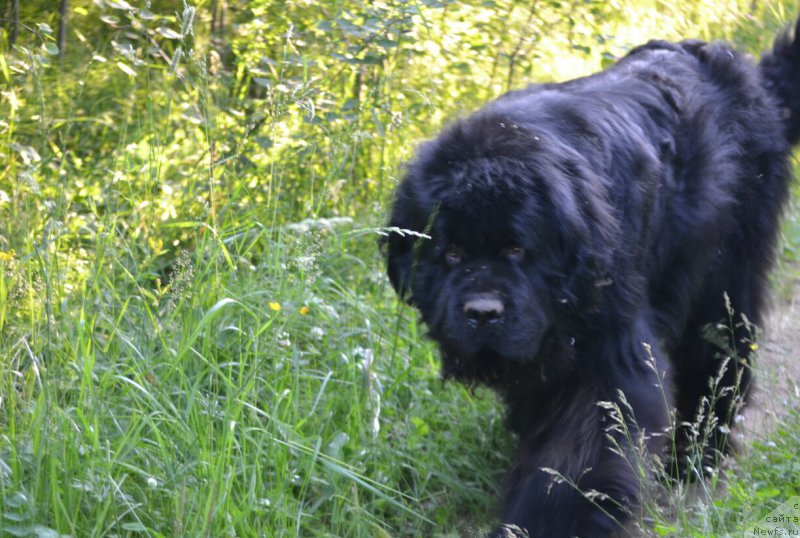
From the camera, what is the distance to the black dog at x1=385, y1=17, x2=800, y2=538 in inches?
131

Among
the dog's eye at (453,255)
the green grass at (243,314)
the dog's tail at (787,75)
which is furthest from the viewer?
the dog's tail at (787,75)

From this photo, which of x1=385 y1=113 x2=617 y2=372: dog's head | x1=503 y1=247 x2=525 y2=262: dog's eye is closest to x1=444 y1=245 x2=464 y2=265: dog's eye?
x1=385 y1=113 x2=617 y2=372: dog's head

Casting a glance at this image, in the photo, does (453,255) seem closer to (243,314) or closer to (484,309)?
(484,309)

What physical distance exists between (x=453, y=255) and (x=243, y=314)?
87cm

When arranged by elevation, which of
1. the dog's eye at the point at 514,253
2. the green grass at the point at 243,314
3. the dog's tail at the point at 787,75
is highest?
the dog's tail at the point at 787,75

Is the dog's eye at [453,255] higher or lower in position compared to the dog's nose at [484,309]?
higher

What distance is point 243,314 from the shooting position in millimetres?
3822

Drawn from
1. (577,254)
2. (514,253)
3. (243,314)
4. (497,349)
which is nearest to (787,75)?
(577,254)

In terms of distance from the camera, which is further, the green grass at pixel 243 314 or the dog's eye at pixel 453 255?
the dog's eye at pixel 453 255

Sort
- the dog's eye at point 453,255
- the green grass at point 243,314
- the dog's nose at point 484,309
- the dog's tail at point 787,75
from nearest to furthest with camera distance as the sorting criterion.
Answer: the green grass at point 243,314
the dog's nose at point 484,309
the dog's eye at point 453,255
the dog's tail at point 787,75

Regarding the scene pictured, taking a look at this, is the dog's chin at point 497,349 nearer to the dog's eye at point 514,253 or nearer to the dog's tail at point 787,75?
the dog's eye at point 514,253

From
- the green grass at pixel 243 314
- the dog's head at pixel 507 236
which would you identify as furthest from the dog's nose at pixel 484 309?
the green grass at pixel 243 314

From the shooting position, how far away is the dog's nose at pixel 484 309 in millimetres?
3270

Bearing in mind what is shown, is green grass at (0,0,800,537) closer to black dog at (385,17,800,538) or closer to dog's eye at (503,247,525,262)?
black dog at (385,17,800,538)
